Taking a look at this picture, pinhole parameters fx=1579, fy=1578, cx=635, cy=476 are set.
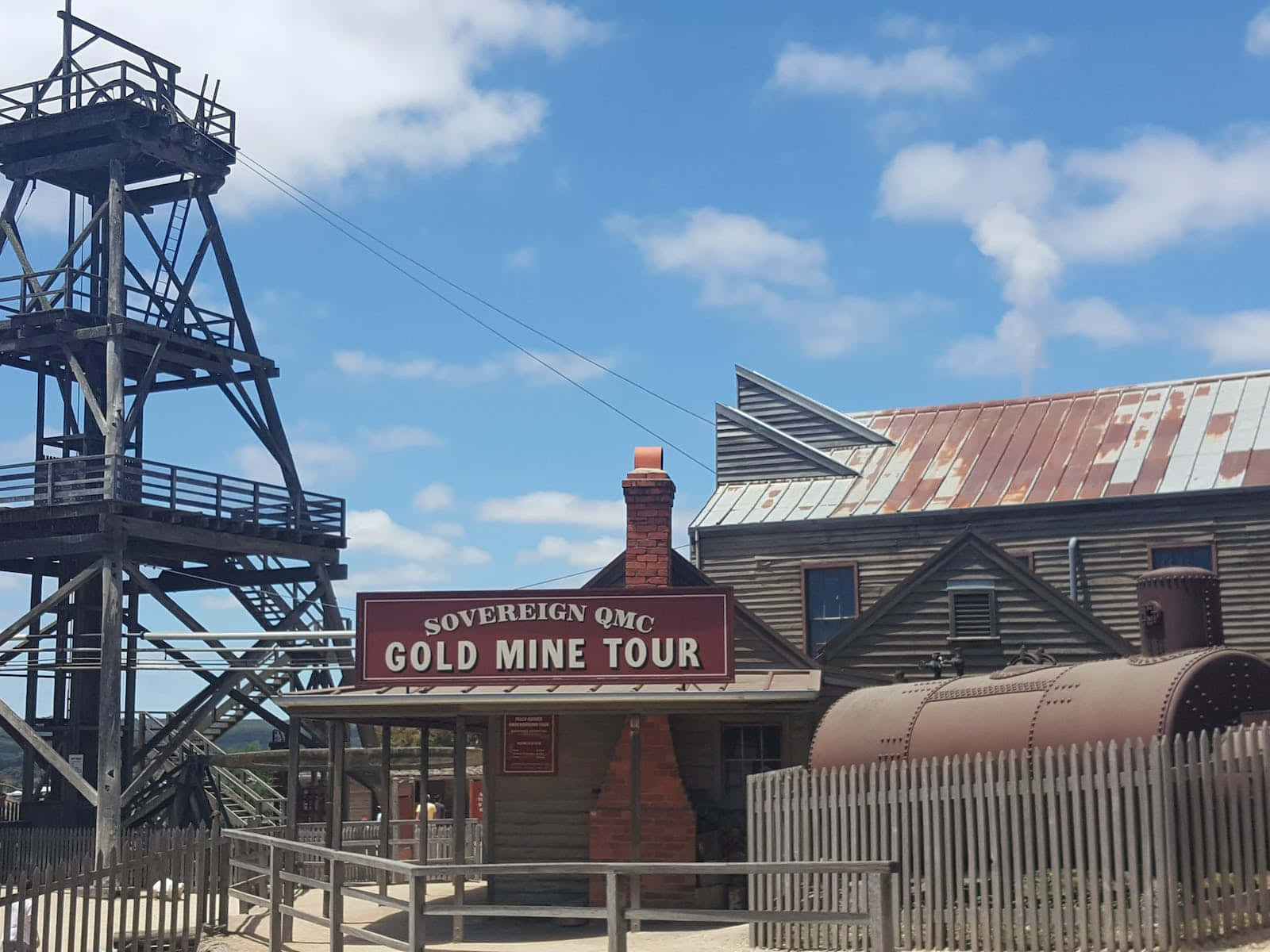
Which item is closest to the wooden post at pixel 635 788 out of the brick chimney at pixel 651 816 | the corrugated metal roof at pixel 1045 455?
the brick chimney at pixel 651 816

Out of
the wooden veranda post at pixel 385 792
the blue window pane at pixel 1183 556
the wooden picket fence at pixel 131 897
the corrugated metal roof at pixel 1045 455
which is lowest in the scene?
the wooden picket fence at pixel 131 897

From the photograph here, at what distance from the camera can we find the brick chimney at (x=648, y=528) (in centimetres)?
2136

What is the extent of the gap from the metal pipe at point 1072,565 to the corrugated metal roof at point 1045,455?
879mm

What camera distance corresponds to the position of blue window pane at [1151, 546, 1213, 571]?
1178 inches

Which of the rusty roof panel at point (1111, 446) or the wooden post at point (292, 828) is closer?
the wooden post at point (292, 828)

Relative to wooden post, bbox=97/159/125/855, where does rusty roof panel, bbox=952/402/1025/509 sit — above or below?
above

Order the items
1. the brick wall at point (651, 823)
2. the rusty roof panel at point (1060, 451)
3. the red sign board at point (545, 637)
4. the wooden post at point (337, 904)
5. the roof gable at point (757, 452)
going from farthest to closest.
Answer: the roof gable at point (757, 452)
the rusty roof panel at point (1060, 451)
the brick wall at point (651, 823)
the red sign board at point (545, 637)
the wooden post at point (337, 904)

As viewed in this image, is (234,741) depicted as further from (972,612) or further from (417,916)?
(417,916)

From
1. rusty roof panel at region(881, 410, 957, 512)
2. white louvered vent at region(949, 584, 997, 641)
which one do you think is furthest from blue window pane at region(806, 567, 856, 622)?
white louvered vent at region(949, 584, 997, 641)

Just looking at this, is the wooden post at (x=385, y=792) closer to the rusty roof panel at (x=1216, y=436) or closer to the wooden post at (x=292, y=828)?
the wooden post at (x=292, y=828)

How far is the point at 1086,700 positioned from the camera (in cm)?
1515

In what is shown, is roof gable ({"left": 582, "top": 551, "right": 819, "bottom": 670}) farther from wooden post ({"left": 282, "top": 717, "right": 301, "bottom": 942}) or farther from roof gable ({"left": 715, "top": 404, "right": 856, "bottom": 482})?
roof gable ({"left": 715, "top": 404, "right": 856, "bottom": 482})

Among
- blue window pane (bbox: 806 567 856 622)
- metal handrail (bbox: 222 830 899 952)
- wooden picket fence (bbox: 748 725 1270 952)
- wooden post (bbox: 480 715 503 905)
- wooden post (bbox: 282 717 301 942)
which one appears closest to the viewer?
metal handrail (bbox: 222 830 899 952)

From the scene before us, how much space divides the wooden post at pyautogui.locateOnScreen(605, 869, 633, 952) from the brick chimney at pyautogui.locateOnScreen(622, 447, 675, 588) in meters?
8.00
